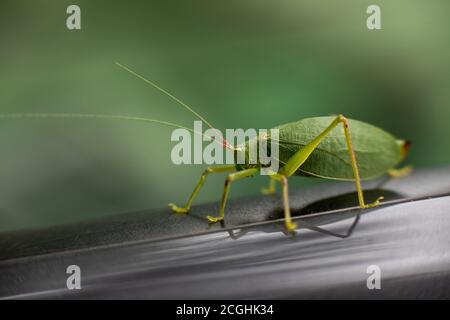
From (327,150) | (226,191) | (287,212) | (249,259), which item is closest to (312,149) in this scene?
(327,150)

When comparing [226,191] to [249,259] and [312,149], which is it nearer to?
[312,149]

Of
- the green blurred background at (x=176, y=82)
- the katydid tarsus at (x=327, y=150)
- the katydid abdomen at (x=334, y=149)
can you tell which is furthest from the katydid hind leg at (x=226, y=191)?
the green blurred background at (x=176, y=82)

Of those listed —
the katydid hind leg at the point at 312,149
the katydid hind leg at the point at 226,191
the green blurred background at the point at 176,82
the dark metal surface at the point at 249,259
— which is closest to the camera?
the dark metal surface at the point at 249,259

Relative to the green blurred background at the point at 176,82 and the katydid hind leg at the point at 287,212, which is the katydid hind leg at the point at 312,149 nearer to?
the katydid hind leg at the point at 287,212

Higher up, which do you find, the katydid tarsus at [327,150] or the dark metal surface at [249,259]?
the katydid tarsus at [327,150]

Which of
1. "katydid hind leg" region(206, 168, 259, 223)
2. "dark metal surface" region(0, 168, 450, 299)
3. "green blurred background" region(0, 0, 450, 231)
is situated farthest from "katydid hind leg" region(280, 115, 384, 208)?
"green blurred background" region(0, 0, 450, 231)
